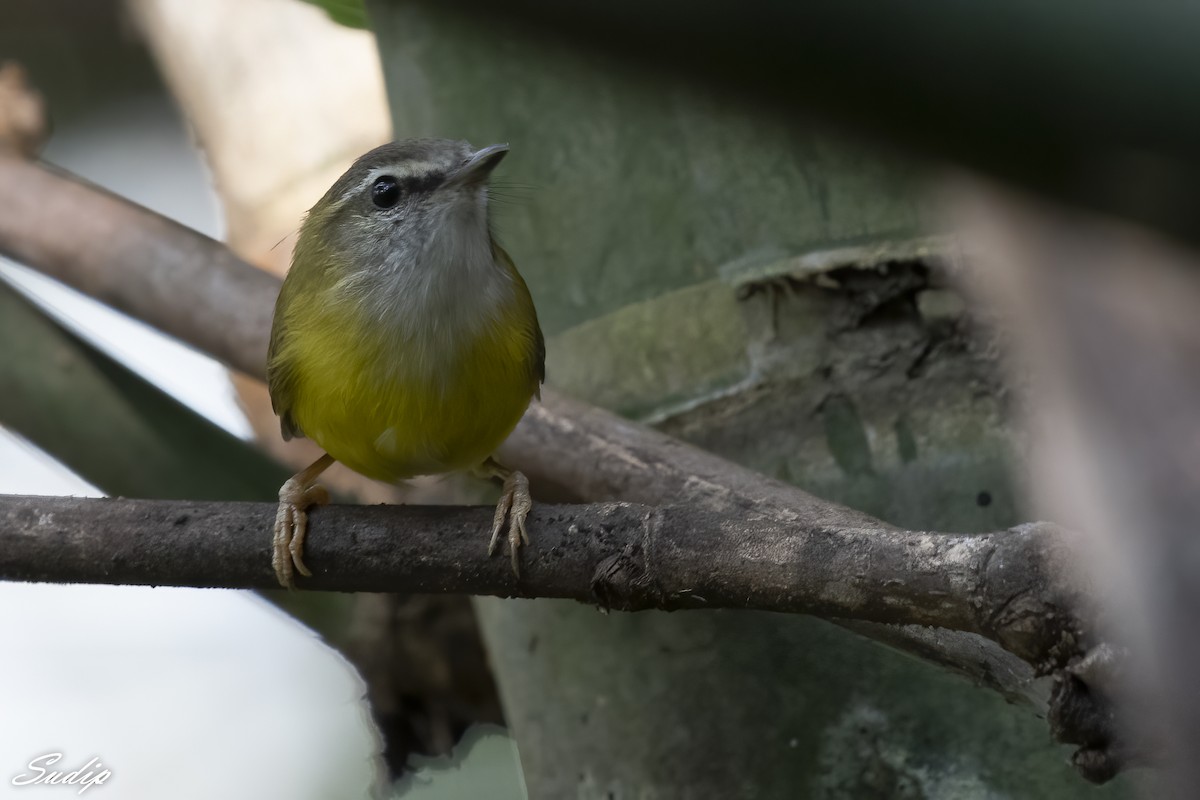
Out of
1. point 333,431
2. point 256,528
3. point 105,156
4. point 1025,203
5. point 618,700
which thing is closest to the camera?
point 1025,203

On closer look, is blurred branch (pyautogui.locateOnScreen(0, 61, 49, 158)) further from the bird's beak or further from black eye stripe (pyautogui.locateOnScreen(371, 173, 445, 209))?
the bird's beak

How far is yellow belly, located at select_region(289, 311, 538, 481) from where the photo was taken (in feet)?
8.07

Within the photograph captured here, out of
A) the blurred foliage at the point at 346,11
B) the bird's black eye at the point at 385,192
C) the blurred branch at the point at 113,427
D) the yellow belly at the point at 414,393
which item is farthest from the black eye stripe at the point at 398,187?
the blurred foliage at the point at 346,11

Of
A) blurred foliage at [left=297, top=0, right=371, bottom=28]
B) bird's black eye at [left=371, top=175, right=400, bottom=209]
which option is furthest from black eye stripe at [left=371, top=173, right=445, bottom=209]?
blurred foliage at [left=297, top=0, right=371, bottom=28]

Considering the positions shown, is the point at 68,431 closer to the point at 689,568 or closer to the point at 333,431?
the point at 333,431

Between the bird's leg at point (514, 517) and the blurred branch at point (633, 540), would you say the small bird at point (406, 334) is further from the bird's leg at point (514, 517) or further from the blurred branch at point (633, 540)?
the blurred branch at point (633, 540)

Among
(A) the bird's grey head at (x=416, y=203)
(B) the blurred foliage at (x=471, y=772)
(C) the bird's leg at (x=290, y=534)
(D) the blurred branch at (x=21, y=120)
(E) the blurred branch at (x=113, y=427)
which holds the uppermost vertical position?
(A) the bird's grey head at (x=416, y=203)

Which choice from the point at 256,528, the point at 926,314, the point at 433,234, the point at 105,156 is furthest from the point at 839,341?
the point at 105,156

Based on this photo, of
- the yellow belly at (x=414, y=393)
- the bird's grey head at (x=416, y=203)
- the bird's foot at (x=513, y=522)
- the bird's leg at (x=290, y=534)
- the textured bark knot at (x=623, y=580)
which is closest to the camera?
the textured bark knot at (x=623, y=580)

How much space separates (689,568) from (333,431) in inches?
39.0

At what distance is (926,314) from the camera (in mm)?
2697

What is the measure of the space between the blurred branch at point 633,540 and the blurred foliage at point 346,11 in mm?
985

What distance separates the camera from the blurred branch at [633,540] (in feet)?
4.98

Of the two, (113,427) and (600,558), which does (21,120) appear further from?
(600,558)
